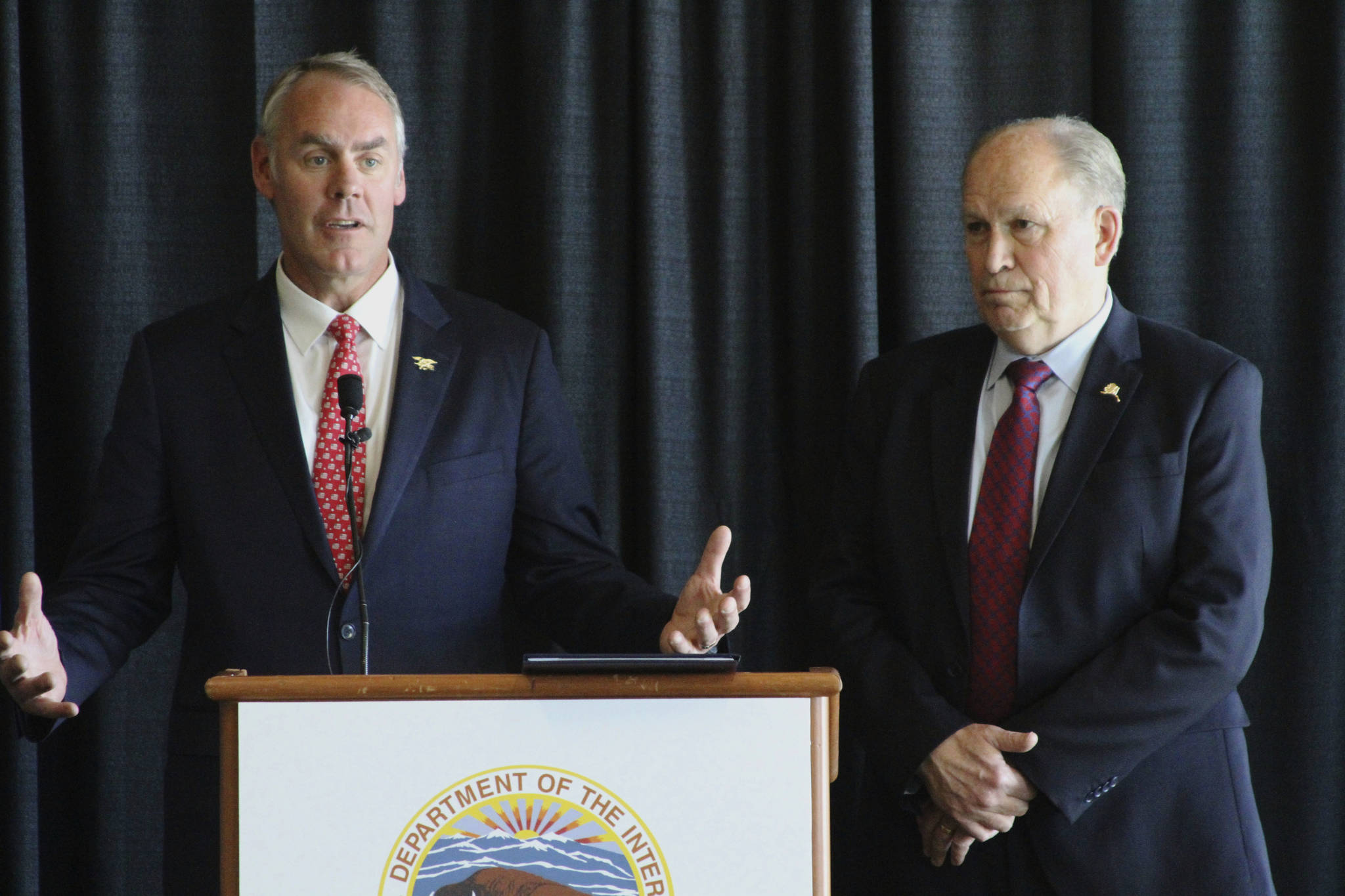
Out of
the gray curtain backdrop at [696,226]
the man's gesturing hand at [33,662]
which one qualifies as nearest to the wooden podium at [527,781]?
the man's gesturing hand at [33,662]

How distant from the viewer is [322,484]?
2195 millimetres

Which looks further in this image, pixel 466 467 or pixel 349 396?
pixel 466 467

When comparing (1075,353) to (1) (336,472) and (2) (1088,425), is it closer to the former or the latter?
(2) (1088,425)

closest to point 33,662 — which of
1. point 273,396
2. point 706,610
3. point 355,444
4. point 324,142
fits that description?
point 355,444

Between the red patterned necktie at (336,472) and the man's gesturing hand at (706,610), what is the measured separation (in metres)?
0.67

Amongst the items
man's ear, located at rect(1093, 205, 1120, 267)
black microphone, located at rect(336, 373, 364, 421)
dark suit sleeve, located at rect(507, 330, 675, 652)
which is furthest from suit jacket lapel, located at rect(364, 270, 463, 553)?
man's ear, located at rect(1093, 205, 1120, 267)

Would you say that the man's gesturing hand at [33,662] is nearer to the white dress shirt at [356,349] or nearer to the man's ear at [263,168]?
the white dress shirt at [356,349]

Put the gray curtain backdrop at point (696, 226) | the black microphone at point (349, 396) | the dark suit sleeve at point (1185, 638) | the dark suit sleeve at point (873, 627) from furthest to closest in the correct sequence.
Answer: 1. the gray curtain backdrop at point (696, 226)
2. the dark suit sleeve at point (873, 627)
3. the dark suit sleeve at point (1185, 638)
4. the black microphone at point (349, 396)

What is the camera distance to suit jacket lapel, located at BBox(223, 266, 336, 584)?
2.16 metres

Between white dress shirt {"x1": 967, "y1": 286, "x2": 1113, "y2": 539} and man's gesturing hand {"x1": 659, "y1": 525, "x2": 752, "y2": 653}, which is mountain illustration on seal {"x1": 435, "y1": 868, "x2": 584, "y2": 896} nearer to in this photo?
man's gesturing hand {"x1": 659, "y1": 525, "x2": 752, "y2": 653}

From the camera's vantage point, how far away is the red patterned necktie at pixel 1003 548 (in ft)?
7.40

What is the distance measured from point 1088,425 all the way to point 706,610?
91 centimetres

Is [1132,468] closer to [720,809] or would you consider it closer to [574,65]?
[720,809]

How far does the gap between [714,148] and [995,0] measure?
70cm
